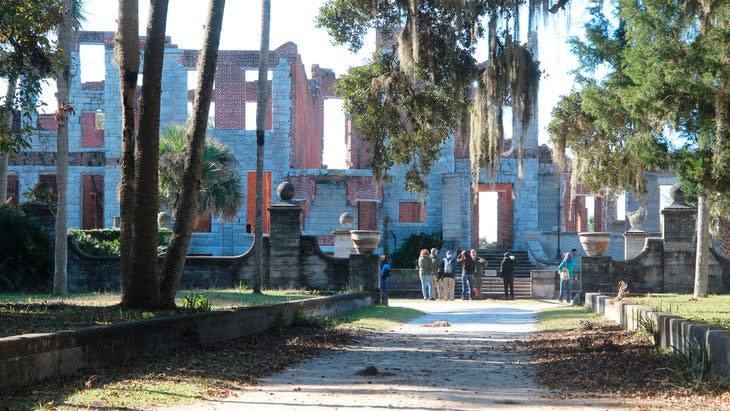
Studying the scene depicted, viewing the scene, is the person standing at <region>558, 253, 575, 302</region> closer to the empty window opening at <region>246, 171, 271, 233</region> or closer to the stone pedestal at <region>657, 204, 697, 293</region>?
the stone pedestal at <region>657, 204, 697, 293</region>

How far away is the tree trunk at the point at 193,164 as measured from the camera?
41.1 feet

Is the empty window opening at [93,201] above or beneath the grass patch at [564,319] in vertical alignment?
above

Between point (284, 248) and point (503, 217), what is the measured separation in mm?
21568

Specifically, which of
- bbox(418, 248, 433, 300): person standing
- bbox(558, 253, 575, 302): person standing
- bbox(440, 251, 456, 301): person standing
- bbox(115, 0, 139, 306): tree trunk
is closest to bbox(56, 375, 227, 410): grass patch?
bbox(115, 0, 139, 306): tree trunk

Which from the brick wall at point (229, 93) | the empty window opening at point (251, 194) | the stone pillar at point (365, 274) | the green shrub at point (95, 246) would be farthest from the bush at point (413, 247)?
the stone pillar at point (365, 274)

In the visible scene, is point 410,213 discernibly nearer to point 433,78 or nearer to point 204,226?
point 204,226

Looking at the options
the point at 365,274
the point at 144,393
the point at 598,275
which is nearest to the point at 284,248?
the point at 365,274

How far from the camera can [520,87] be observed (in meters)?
17.4

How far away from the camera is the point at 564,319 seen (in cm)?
1848

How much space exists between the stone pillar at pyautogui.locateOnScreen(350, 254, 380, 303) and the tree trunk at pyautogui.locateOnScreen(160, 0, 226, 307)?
11857 mm

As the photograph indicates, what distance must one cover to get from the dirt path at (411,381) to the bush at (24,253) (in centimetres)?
960

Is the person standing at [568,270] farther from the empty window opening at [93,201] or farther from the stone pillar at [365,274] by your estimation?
the empty window opening at [93,201]

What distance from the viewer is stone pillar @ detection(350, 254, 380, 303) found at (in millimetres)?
24391

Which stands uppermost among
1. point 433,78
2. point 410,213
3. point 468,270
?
point 433,78
